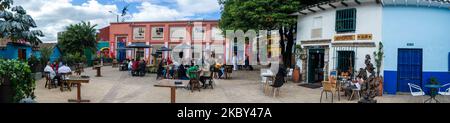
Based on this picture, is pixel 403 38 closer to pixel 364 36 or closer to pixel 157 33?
pixel 364 36

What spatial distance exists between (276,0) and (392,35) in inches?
249

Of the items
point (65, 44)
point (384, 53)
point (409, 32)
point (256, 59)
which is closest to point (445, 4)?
point (409, 32)

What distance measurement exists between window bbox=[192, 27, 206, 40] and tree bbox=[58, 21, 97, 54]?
10.7 m

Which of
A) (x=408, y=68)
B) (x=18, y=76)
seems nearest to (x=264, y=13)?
(x=408, y=68)

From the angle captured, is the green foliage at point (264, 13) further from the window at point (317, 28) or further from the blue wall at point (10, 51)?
the blue wall at point (10, 51)

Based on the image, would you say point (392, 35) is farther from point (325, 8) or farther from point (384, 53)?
point (325, 8)

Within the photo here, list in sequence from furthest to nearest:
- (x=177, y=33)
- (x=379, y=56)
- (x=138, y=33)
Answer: (x=138, y=33), (x=177, y=33), (x=379, y=56)

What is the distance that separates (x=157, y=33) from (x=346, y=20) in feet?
89.9

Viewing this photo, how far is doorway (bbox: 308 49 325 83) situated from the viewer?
16.6 metres

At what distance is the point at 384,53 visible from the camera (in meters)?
13.0

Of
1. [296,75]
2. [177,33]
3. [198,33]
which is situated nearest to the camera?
[296,75]

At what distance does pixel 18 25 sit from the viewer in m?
19.4

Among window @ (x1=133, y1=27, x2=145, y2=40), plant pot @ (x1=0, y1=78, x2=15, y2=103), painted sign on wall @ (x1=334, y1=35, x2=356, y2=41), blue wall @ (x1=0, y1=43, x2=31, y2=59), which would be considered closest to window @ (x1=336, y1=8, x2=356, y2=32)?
painted sign on wall @ (x1=334, y1=35, x2=356, y2=41)

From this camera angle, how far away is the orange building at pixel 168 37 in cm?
3531
